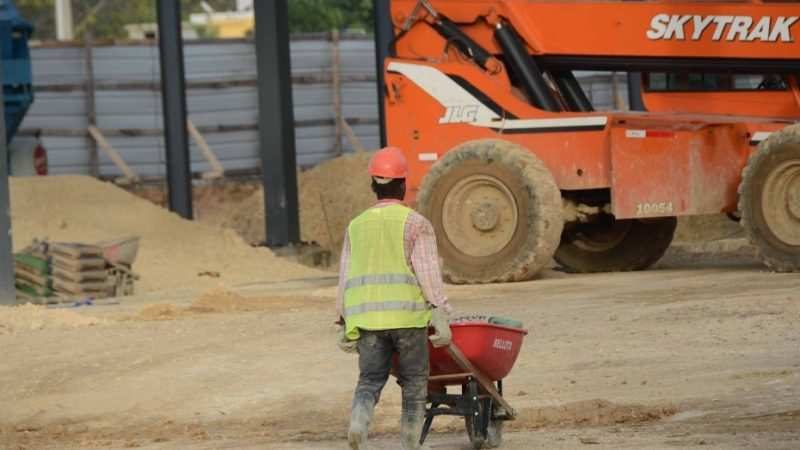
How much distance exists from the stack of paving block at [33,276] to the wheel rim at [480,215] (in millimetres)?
4741

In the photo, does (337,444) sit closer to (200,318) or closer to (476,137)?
(200,318)

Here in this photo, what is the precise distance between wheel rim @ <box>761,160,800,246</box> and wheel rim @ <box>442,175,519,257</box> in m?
2.48

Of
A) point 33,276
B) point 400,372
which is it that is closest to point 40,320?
point 33,276

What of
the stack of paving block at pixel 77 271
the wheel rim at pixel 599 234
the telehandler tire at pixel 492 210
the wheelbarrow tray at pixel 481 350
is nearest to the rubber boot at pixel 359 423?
the wheelbarrow tray at pixel 481 350

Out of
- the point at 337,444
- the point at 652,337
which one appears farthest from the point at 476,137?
the point at 337,444

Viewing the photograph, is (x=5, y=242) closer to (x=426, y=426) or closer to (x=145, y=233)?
(x=145, y=233)

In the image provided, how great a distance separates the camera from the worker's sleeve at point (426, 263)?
9.53m

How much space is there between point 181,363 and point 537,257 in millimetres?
5518

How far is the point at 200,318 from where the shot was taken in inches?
676

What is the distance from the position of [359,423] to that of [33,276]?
1230cm

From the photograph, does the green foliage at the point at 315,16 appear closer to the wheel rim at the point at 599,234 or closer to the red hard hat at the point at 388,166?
the wheel rim at the point at 599,234

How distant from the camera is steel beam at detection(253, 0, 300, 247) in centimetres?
2483

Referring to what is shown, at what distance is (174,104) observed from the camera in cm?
2609

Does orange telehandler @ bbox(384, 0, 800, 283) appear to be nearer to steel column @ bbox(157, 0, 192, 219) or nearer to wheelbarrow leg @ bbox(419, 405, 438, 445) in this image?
steel column @ bbox(157, 0, 192, 219)
